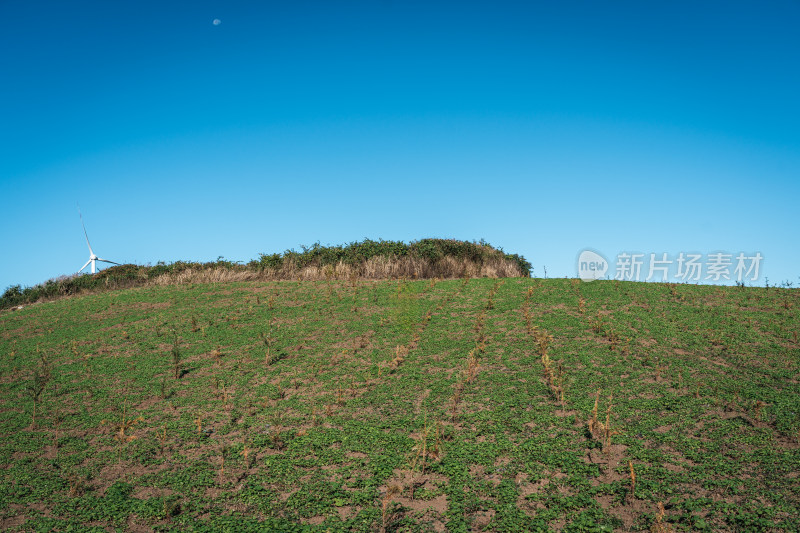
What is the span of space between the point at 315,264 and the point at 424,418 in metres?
14.1

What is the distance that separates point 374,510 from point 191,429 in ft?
12.7

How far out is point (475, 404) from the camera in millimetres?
7914

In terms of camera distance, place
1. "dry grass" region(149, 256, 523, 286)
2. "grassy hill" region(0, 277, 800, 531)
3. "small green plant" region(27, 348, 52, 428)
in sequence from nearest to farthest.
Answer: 1. "grassy hill" region(0, 277, 800, 531)
2. "small green plant" region(27, 348, 52, 428)
3. "dry grass" region(149, 256, 523, 286)

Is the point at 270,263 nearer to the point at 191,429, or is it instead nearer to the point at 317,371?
the point at 317,371

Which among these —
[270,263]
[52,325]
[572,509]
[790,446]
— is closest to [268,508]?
[572,509]

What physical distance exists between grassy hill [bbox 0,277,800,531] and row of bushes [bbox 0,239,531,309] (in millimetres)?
6560

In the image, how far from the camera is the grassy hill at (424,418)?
5617mm

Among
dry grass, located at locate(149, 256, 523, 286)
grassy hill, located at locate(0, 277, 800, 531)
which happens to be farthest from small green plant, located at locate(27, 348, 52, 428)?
dry grass, located at locate(149, 256, 523, 286)

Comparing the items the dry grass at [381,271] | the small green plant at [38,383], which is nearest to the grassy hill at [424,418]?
the small green plant at [38,383]

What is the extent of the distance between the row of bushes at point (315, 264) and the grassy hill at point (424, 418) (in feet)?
21.5

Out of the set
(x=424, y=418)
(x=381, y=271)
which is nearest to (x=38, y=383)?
(x=424, y=418)

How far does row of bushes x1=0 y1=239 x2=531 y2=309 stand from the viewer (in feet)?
66.1

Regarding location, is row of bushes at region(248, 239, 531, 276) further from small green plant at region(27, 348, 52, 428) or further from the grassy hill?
small green plant at region(27, 348, 52, 428)

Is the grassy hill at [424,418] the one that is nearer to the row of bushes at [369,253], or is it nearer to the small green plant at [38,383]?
the small green plant at [38,383]
